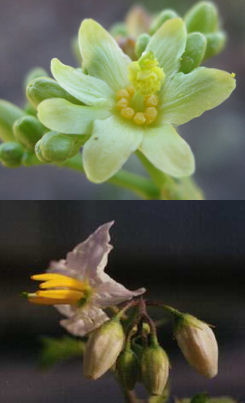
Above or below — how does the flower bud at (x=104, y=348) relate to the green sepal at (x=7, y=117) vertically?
below

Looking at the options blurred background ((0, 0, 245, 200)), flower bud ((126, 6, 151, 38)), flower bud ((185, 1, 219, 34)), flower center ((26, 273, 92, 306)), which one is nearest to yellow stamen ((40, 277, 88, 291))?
flower center ((26, 273, 92, 306))

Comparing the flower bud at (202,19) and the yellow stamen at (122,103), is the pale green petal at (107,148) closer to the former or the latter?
the yellow stamen at (122,103)

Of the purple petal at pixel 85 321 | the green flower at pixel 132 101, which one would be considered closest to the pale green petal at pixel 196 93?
the green flower at pixel 132 101

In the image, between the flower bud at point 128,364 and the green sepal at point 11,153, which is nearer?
the flower bud at point 128,364

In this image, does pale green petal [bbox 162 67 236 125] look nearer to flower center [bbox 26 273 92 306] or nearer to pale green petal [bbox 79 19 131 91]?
pale green petal [bbox 79 19 131 91]

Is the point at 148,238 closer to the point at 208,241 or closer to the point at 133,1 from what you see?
the point at 208,241

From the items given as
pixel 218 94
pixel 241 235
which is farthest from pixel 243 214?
pixel 218 94
